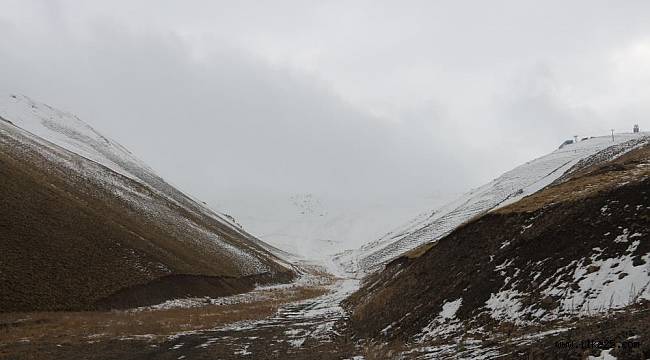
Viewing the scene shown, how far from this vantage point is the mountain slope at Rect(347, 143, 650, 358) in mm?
14438

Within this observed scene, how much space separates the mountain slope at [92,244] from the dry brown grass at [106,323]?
3.27 meters

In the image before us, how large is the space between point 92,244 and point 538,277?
4123cm

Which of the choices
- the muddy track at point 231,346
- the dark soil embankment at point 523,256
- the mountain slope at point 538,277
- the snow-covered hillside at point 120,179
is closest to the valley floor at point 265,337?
the muddy track at point 231,346

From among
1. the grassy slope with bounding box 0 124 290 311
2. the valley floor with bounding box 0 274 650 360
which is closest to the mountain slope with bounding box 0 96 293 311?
the grassy slope with bounding box 0 124 290 311

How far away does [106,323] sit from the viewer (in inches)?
1164

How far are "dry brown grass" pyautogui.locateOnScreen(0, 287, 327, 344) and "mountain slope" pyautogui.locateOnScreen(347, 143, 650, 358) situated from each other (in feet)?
37.0

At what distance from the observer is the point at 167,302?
140 ft

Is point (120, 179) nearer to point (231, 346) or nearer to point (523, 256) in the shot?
point (231, 346)

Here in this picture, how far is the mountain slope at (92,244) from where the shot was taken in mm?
35438

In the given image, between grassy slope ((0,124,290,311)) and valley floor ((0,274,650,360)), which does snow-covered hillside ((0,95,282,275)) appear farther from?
valley floor ((0,274,650,360))

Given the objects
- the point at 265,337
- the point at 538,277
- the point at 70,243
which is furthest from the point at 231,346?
the point at 70,243

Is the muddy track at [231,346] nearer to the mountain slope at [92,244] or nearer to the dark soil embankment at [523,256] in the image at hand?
the dark soil embankment at [523,256]

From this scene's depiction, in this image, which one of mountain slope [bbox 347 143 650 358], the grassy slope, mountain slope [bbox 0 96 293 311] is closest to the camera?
mountain slope [bbox 347 143 650 358]

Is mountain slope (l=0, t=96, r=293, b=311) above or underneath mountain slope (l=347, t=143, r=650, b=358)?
above
